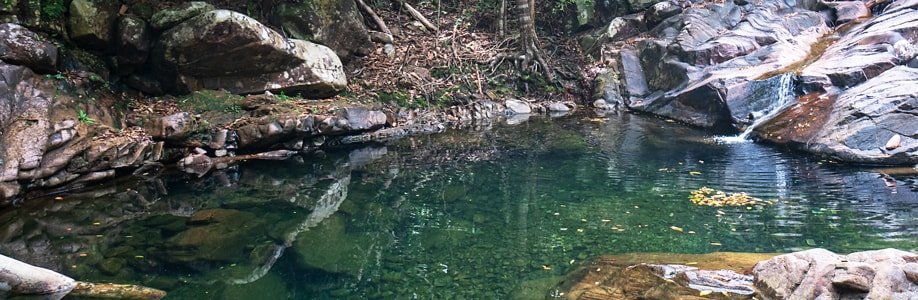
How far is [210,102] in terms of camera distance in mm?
10031

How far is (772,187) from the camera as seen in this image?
737 cm

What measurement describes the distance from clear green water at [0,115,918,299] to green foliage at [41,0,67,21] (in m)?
3.08

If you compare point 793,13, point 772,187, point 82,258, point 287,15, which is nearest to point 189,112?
point 287,15

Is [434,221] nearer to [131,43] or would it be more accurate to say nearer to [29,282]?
[29,282]

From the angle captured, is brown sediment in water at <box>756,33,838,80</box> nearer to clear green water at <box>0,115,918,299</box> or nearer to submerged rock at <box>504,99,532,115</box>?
clear green water at <box>0,115,918,299</box>

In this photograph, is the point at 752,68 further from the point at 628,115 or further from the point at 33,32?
the point at 33,32

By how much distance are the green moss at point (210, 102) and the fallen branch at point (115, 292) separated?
5627 millimetres

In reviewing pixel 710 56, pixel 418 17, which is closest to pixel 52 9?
pixel 418 17

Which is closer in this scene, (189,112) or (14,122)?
(14,122)

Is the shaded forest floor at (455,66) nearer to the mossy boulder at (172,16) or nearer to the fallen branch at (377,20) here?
the fallen branch at (377,20)

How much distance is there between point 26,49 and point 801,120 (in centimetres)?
1260

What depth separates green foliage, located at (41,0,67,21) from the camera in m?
8.59

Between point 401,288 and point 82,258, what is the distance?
127 inches

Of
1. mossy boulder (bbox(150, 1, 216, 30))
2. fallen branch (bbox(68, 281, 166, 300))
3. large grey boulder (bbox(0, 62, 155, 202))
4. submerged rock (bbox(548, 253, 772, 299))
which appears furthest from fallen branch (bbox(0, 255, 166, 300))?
mossy boulder (bbox(150, 1, 216, 30))
